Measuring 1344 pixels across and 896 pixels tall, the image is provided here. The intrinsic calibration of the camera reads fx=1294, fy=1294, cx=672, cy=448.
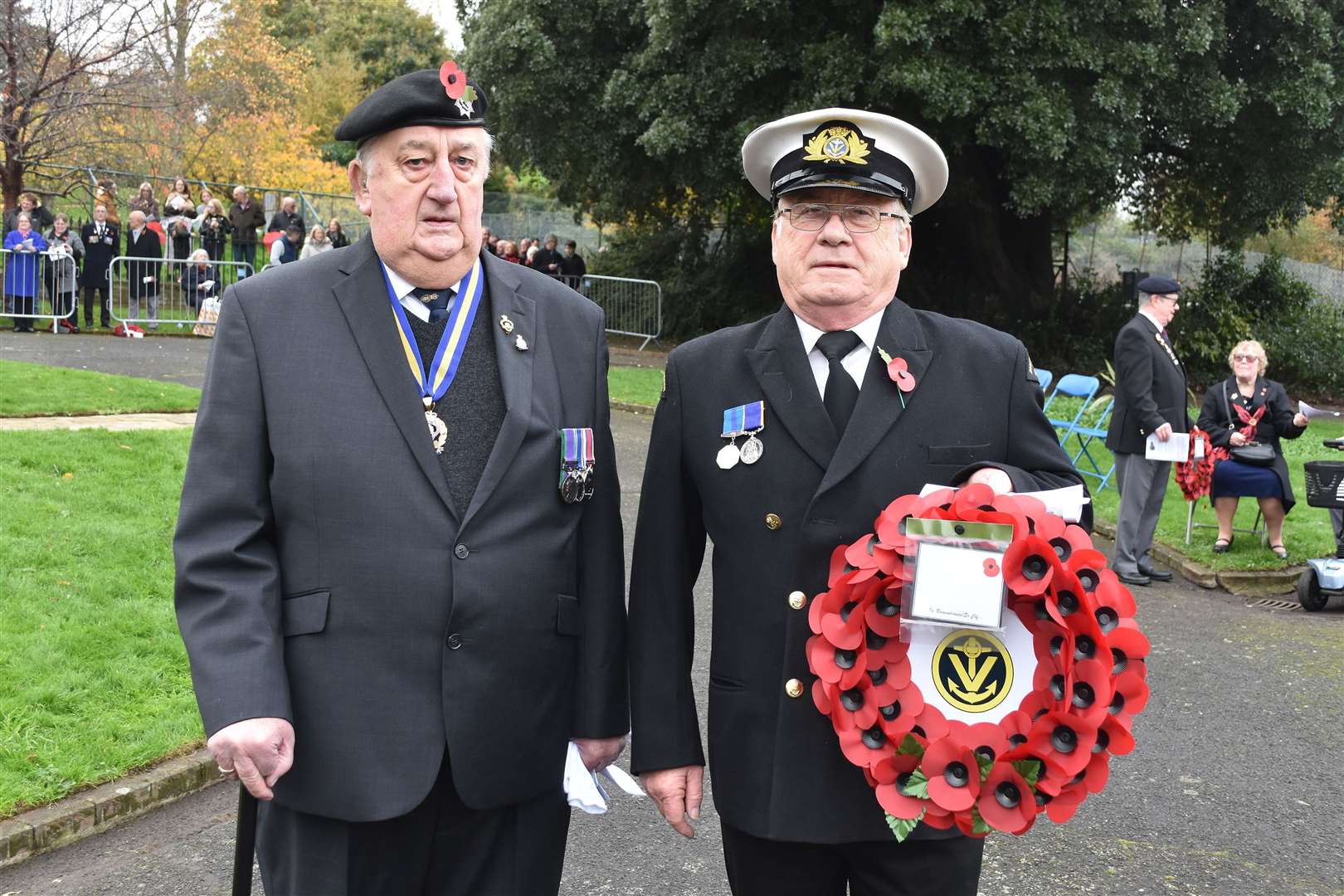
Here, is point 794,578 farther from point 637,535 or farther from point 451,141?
point 451,141

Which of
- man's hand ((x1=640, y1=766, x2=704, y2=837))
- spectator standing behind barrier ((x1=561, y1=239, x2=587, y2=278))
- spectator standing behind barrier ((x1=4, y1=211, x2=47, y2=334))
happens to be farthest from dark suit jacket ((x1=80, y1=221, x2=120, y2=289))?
man's hand ((x1=640, y1=766, x2=704, y2=837))

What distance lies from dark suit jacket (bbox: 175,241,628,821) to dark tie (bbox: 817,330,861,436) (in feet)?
2.03

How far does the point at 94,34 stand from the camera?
21.1 metres

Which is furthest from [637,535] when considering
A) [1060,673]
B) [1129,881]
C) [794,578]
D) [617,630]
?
[1129,881]

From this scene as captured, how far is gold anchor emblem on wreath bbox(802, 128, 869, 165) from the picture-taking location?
2689 millimetres

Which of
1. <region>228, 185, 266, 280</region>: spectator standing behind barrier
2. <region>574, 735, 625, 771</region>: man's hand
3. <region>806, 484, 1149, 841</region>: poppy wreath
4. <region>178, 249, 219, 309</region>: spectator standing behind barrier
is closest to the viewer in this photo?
<region>806, 484, 1149, 841</region>: poppy wreath

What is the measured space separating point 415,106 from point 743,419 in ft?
3.14

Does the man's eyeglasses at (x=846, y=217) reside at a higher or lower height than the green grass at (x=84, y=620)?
higher

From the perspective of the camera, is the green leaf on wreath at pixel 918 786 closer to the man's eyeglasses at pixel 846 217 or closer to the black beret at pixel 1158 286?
the man's eyeglasses at pixel 846 217

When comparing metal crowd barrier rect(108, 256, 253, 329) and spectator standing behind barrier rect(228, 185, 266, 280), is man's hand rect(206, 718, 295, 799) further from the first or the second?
spectator standing behind barrier rect(228, 185, 266, 280)

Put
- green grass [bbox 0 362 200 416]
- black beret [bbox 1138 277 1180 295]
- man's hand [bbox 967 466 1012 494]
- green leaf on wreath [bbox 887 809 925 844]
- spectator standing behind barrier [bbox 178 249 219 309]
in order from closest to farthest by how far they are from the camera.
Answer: green leaf on wreath [bbox 887 809 925 844] < man's hand [bbox 967 466 1012 494] < black beret [bbox 1138 277 1180 295] < green grass [bbox 0 362 200 416] < spectator standing behind barrier [bbox 178 249 219 309]

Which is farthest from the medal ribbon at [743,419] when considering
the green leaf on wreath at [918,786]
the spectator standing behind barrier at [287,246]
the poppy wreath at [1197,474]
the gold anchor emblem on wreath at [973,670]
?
the spectator standing behind barrier at [287,246]

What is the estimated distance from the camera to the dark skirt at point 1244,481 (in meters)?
10.3

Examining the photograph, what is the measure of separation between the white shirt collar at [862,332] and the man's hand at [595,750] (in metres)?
0.99
